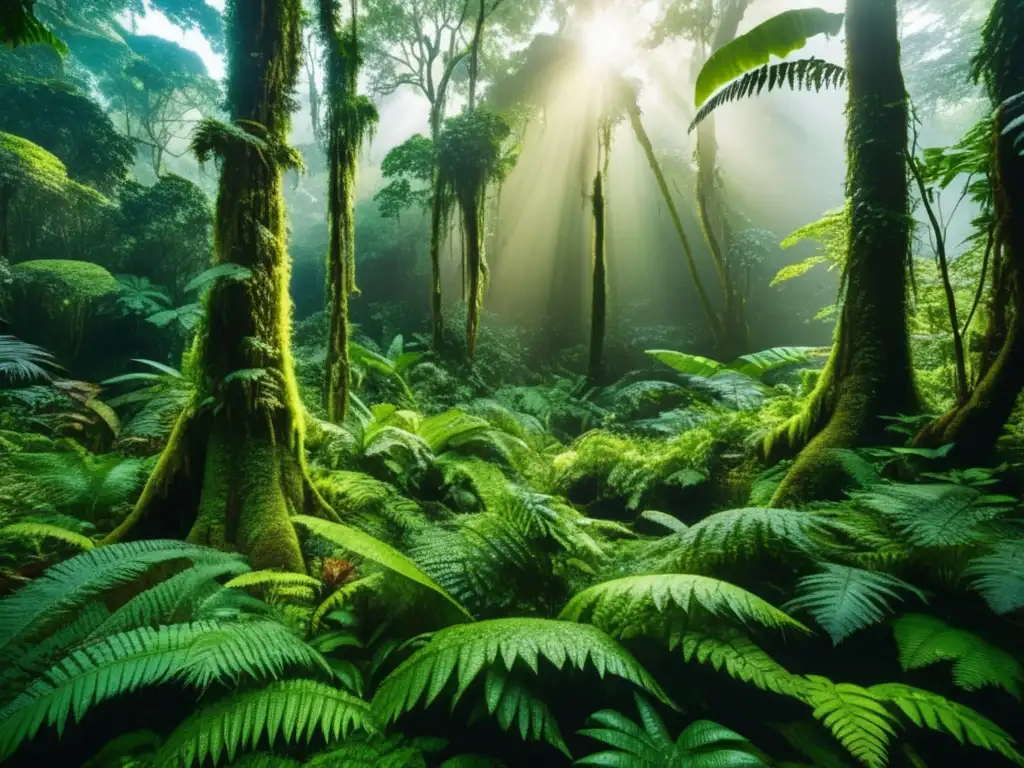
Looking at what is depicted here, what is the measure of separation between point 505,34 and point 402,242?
8634mm

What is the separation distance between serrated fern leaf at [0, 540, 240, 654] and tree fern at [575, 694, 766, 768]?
66.5 inches

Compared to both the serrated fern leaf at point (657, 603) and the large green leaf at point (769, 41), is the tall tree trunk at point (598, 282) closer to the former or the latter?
the large green leaf at point (769, 41)

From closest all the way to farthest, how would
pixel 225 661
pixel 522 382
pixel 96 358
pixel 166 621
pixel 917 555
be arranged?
1. pixel 225 661
2. pixel 166 621
3. pixel 917 555
4. pixel 96 358
5. pixel 522 382

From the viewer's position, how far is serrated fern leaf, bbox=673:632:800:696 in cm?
143

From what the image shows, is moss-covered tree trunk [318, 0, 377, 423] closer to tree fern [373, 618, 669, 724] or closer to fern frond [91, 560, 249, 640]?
fern frond [91, 560, 249, 640]

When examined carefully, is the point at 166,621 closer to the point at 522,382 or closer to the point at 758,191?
the point at 522,382

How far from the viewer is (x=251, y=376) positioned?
8.89 ft

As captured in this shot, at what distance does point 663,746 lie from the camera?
1.34 metres

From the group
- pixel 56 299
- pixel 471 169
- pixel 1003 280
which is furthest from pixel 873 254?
pixel 56 299

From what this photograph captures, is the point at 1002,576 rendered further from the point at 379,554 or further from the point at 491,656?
the point at 379,554

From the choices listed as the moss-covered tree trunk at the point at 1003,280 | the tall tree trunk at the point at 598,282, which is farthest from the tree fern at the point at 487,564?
the tall tree trunk at the point at 598,282

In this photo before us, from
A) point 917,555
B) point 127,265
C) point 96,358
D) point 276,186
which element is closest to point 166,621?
point 276,186

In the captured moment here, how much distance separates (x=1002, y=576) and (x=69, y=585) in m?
3.08

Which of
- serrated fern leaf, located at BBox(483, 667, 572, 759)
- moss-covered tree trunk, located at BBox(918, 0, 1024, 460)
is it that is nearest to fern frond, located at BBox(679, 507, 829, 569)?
serrated fern leaf, located at BBox(483, 667, 572, 759)
